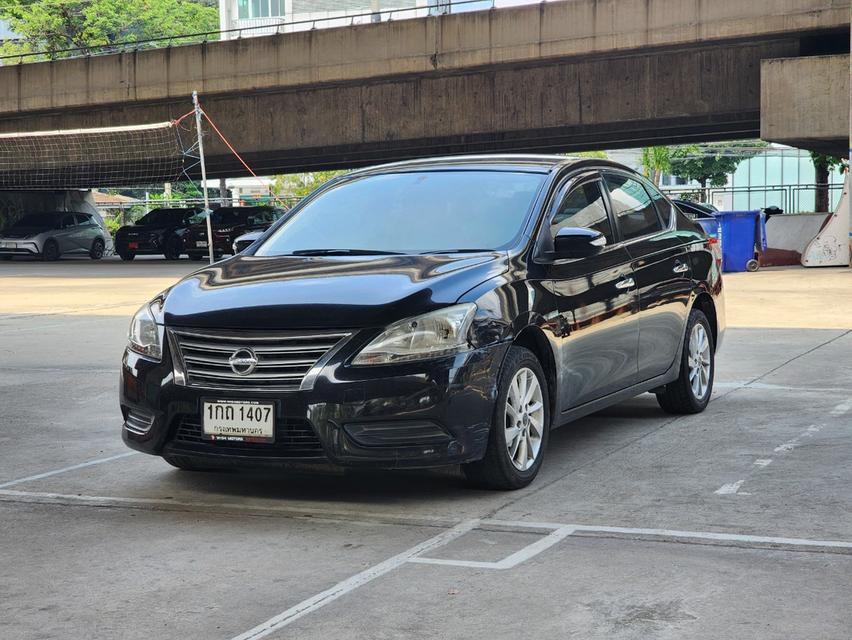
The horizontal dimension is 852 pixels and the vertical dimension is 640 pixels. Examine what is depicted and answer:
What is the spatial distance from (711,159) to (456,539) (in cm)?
7482

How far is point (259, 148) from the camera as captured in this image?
36.7 metres

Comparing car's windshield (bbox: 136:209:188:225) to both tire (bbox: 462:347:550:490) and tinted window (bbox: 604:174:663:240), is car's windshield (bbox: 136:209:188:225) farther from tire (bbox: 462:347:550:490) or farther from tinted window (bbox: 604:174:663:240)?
tire (bbox: 462:347:550:490)

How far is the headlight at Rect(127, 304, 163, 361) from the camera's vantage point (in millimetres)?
6055

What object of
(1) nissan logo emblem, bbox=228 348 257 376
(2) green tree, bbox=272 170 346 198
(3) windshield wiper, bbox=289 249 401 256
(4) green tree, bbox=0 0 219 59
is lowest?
(1) nissan logo emblem, bbox=228 348 257 376

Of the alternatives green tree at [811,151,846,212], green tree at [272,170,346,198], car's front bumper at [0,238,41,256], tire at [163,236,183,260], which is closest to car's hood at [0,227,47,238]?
car's front bumper at [0,238,41,256]

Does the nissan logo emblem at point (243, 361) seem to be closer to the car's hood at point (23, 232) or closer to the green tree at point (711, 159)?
the car's hood at point (23, 232)

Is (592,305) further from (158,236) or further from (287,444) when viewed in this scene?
(158,236)

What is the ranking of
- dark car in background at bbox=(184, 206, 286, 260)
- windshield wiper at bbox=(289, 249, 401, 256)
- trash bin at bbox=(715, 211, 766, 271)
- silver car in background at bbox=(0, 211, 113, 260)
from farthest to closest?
silver car in background at bbox=(0, 211, 113, 260), dark car in background at bbox=(184, 206, 286, 260), trash bin at bbox=(715, 211, 766, 271), windshield wiper at bbox=(289, 249, 401, 256)

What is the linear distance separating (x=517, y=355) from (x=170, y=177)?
3428 centimetres

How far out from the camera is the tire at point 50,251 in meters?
38.3

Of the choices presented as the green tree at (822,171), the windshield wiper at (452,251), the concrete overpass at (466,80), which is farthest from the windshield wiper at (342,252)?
the green tree at (822,171)

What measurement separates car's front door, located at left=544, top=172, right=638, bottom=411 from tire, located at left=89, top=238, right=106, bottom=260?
34.4 meters

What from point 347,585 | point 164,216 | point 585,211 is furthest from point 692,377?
point 164,216

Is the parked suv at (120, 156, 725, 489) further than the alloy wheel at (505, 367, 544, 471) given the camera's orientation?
No
